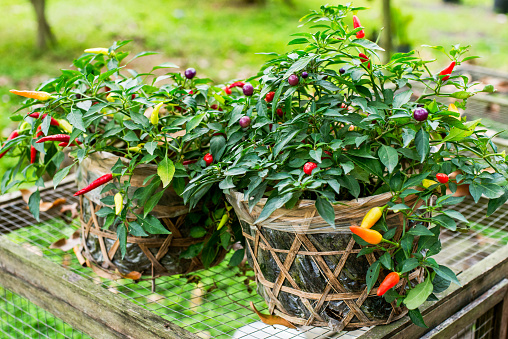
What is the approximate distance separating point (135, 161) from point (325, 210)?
1.42ft

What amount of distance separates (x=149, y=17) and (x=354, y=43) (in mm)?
6192

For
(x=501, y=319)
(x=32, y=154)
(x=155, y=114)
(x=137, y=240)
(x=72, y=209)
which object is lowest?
(x=501, y=319)

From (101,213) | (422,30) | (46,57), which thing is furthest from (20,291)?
(422,30)

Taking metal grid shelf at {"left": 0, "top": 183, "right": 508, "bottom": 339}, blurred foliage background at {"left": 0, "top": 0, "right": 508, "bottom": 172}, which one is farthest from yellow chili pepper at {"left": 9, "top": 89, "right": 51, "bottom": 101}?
blurred foliage background at {"left": 0, "top": 0, "right": 508, "bottom": 172}

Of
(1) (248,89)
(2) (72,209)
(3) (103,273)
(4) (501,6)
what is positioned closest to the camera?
(1) (248,89)

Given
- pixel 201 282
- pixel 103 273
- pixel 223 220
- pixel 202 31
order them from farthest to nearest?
pixel 202 31 < pixel 201 282 < pixel 103 273 < pixel 223 220

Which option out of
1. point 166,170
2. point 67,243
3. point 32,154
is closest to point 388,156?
point 166,170

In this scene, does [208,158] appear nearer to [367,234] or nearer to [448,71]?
[367,234]

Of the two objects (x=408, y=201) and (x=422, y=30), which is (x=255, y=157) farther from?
(x=422, y=30)

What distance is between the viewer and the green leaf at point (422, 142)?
2.94 feet

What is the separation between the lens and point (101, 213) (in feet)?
3.64

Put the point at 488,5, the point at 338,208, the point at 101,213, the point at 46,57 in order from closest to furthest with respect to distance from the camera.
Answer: the point at 338,208
the point at 101,213
the point at 46,57
the point at 488,5

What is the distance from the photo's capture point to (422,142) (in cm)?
91

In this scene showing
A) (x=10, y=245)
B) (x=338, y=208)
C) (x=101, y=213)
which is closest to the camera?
(x=338, y=208)
